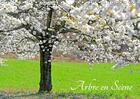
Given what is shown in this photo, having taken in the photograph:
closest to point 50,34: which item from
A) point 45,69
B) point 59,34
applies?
point 59,34

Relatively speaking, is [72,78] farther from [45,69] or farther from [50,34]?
[50,34]

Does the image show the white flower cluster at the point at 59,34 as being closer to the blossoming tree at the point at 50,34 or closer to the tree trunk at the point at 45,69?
the blossoming tree at the point at 50,34

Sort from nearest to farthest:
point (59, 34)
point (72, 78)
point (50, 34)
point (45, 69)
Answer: point (50, 34) < point (59, 34) < point (45, 69) < point (72, 78)

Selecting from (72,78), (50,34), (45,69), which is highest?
(50,34)

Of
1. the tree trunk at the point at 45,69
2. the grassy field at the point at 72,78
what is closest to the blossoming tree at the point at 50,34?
the tree trunk at the point at 45,69

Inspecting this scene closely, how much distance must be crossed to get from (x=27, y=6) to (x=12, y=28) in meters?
1.76

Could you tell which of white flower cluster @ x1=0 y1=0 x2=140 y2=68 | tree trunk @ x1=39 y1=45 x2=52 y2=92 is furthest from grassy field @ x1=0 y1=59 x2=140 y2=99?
white flower cluster @ x1=0 y1=0 x2=140 y2=68

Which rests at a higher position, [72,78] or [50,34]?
[50,34]

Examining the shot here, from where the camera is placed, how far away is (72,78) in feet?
119

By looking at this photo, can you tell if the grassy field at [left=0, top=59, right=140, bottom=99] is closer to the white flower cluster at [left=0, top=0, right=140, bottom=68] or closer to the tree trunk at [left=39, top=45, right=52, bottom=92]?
the tree trunk at [left=39, top=45, right=52, bottom=92]

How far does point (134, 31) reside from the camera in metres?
8.02

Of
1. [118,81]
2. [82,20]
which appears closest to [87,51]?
[82,20]


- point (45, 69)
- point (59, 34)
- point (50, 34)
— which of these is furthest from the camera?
point (45, 69)

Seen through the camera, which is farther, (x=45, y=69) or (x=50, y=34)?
(x=45, y=69)
